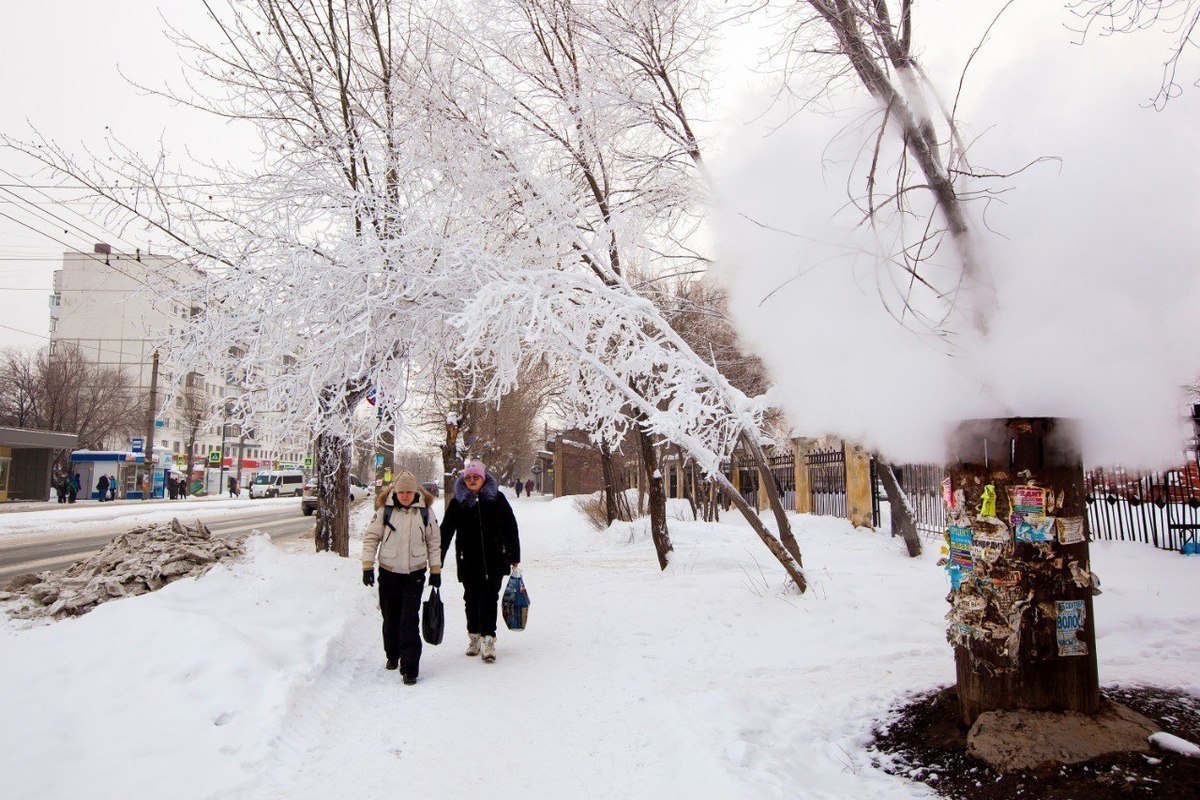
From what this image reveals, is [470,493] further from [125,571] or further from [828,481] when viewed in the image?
[828,481]

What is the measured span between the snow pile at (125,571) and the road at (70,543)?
381 centimetres

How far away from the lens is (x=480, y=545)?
598cm

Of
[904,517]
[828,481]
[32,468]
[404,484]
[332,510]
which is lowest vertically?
[904,517]

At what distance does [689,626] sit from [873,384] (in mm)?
3119

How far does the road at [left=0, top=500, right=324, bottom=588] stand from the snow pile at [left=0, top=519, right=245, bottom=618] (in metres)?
3.81

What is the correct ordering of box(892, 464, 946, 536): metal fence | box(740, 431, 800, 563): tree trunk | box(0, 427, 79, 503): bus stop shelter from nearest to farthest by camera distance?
box(740, 431, 800, 563): tree trunk → box(892, 464, 946, 536): metal fence → box(0, 427, 79, 503): bus stop shelter

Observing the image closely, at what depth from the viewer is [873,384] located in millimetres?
4152

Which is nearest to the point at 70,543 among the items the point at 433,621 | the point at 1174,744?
the point at 433,621

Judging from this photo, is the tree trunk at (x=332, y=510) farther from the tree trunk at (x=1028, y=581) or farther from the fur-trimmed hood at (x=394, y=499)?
the tree trunk at (x=1028, y=581)

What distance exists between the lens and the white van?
1854 inches

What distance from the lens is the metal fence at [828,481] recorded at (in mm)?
14305

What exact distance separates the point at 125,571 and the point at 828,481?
12.7 meters

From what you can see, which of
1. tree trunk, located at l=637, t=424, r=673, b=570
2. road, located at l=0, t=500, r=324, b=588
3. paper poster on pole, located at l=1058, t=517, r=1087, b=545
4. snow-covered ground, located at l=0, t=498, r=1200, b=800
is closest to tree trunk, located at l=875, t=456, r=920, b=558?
snow-covered ground, located at l=0, t=498, r=1200, b=800

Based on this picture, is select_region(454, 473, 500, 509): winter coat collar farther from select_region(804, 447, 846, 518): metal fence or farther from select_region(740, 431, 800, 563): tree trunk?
select_region(804, 447, 846, 518): metal fence
